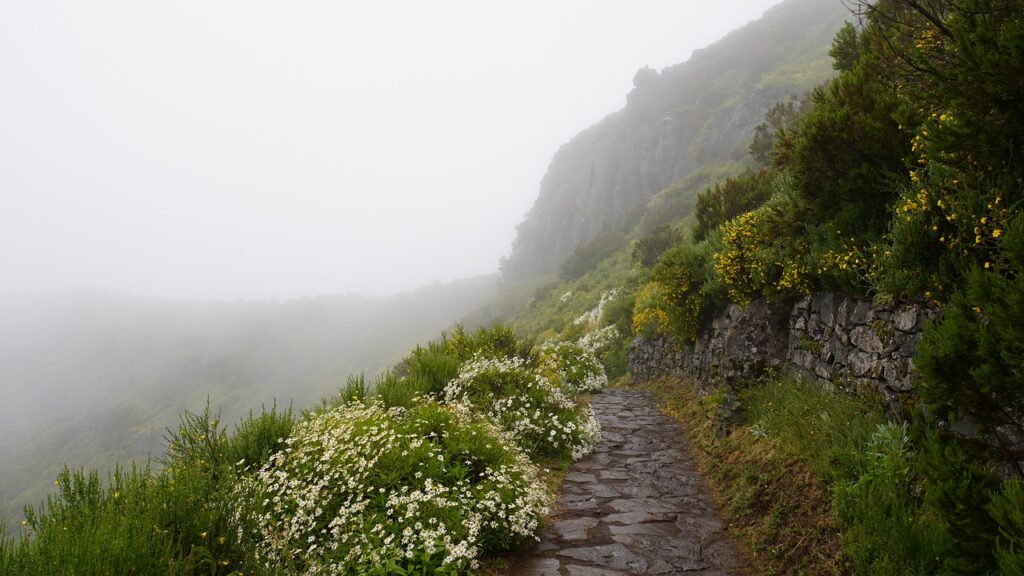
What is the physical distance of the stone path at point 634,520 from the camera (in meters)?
4.31

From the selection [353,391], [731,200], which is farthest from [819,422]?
[731,200]

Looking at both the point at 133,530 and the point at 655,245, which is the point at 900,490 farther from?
the point at 655,245

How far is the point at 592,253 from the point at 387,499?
106 feet

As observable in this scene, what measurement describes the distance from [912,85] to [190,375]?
2968 inches

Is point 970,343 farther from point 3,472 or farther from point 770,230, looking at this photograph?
point 3,472

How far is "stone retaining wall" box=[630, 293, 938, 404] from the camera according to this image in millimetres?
4289

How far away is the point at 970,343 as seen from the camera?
2.64 metres

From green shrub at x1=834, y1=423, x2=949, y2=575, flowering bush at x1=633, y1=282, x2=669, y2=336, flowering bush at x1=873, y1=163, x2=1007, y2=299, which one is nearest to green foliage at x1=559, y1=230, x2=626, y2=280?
flowering bush at x1=633, y1=282, x2=669, y2=336

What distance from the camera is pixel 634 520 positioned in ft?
17.3

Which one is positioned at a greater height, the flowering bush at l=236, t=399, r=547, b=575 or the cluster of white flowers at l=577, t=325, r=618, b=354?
the flowering bush at l=236, t=399, r=547, b=575

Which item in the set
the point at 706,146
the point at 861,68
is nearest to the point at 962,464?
the point at 861,68

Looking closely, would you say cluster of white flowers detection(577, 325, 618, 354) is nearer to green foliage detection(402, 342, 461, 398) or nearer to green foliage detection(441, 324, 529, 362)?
green foliage detection(441, 324, 529, 362)

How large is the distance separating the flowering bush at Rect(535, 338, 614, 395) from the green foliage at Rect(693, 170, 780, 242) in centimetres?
466

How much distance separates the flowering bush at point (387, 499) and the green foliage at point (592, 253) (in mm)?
29345
